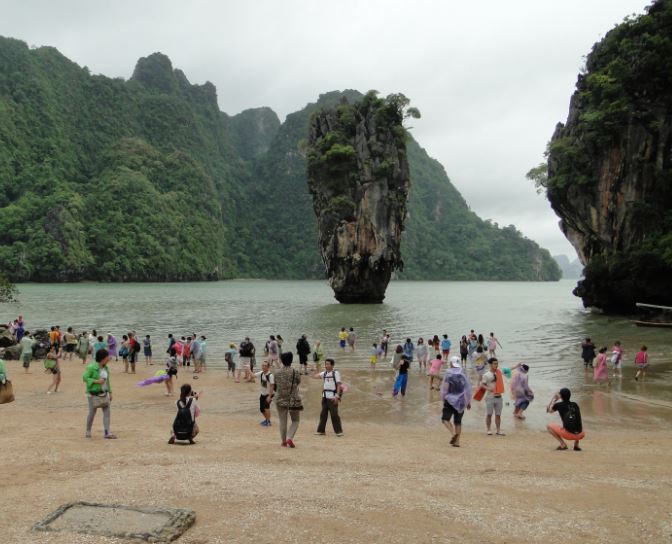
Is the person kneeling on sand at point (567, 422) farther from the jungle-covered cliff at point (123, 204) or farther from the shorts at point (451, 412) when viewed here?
the jungle-covered cliff at point (123, 204)

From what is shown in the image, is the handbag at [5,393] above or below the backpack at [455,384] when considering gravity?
below

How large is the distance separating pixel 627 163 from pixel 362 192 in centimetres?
2671

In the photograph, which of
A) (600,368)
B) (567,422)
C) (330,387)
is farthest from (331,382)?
(600,368)

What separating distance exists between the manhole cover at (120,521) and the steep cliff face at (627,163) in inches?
1402

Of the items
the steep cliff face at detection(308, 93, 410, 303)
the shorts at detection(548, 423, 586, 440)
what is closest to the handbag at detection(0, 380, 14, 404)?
the shorts at detection(548, 423, 586, 440)

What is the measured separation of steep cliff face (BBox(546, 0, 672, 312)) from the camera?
1427 inches

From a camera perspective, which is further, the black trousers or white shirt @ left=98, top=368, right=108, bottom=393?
the black trousers

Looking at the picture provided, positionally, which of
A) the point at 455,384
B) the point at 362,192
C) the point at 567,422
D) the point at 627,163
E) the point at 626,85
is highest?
the point at 626,85

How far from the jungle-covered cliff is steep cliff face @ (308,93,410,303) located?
123 ft

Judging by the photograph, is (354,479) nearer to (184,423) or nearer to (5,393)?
(184,423)

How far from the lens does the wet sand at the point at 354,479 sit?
16.8 feet

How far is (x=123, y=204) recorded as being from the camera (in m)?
133

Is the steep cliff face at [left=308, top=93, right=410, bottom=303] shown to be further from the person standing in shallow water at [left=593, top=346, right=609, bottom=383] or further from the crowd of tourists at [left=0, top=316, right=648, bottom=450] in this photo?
the person standing in shallow water at [left=593, top=346, right=609, bottom=383]

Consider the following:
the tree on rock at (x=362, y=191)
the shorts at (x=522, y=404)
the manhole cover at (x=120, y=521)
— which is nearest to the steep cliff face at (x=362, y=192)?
the tree on rock at (x=362, y=191)
